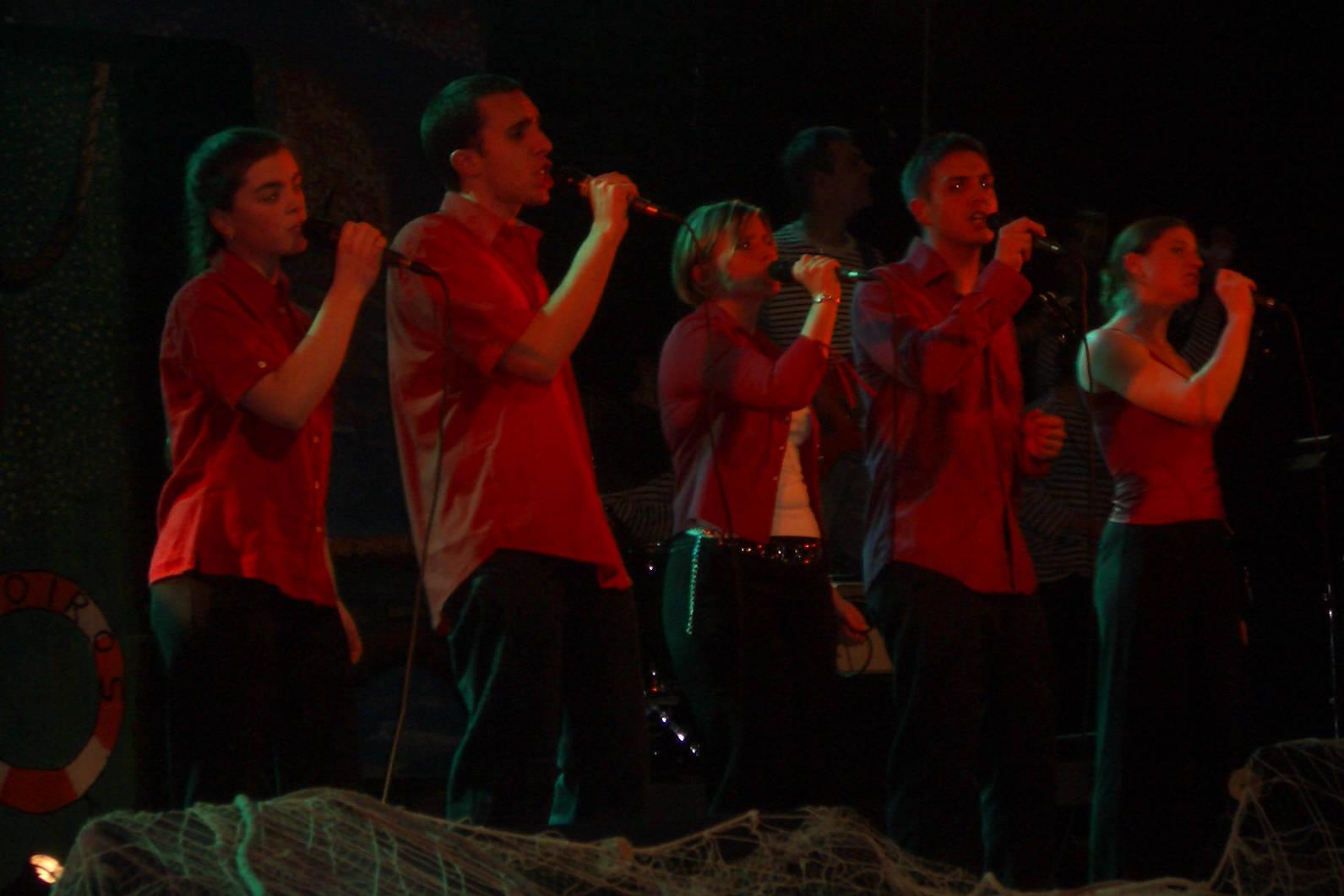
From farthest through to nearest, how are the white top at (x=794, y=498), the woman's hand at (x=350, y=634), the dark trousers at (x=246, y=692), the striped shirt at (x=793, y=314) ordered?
the striped shirt at (x=793, y=314)
the white top at (x=794, y=498)
the woman's hand at (x=350, y=634)
the dark trousers at (x=246, y=692)

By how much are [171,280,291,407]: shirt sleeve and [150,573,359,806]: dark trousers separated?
1.02 feet

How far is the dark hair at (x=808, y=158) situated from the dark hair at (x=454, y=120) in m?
2.02

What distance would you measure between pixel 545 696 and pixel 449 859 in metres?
0.88

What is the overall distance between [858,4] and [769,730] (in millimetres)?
2934

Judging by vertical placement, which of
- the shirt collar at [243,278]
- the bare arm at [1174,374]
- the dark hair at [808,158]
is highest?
the dark hair at [808,158]

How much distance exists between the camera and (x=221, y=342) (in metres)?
2.50

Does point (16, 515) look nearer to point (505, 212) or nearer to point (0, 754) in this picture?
point (0, 754)

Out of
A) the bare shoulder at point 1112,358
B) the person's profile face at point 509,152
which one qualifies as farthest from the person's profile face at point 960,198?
the person's profile face at point 509,152

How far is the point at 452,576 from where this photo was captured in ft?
8.41

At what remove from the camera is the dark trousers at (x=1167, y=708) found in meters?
3.38

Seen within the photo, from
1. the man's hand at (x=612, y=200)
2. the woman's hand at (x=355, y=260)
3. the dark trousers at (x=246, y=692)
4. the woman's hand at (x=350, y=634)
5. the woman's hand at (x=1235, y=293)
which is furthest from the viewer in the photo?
the woman's hand at (x=1235, y=293)

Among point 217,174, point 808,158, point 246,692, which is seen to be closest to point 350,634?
point 246,692

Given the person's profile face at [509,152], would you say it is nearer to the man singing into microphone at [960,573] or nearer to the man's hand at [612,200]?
the man's hand at [612,200]

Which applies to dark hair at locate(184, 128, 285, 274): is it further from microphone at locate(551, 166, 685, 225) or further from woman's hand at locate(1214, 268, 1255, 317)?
woman's hand at locate(1214, 268, 1255, 317)
